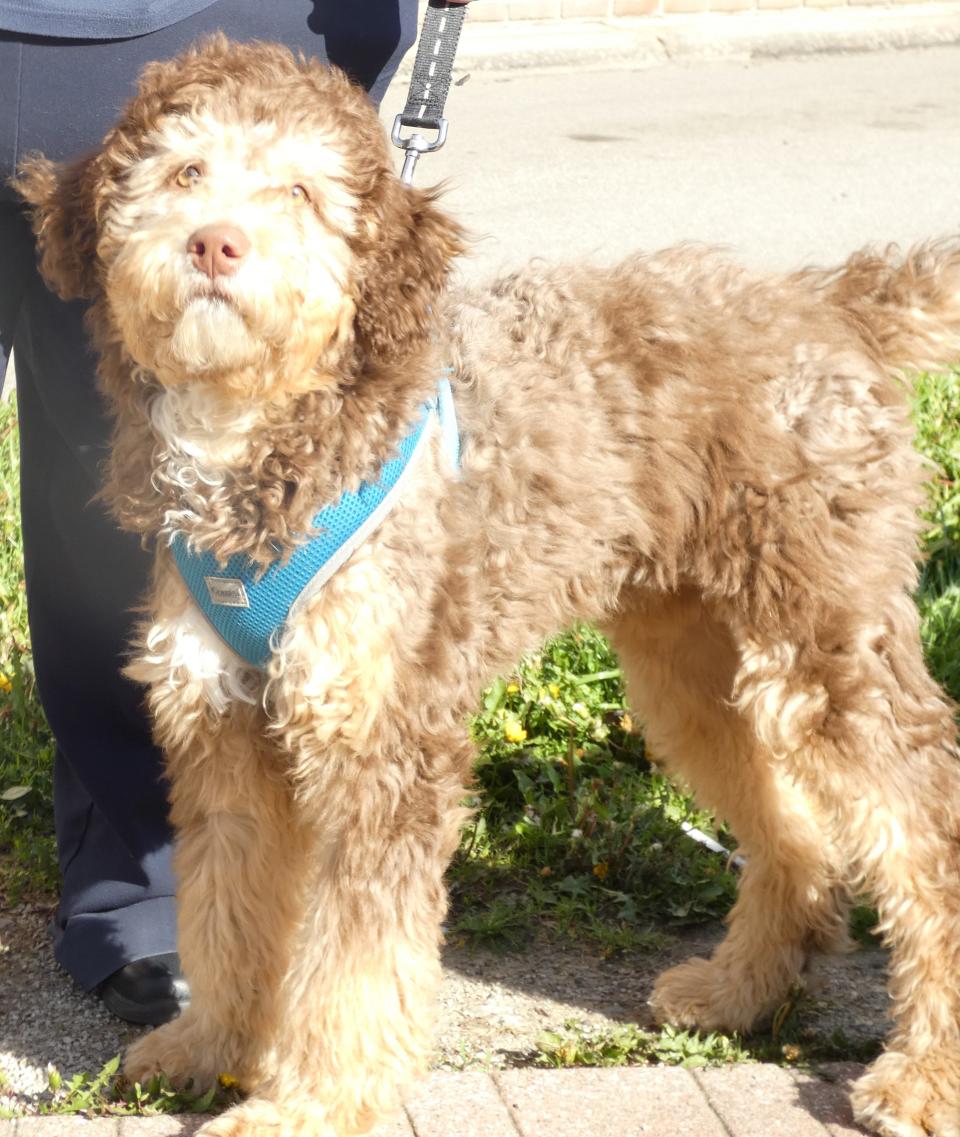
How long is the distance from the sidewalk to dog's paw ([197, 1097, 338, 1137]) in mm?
112

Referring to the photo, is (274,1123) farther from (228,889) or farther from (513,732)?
(513,732)

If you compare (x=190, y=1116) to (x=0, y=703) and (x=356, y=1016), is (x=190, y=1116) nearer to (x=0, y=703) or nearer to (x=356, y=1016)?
(x=356, y=1016)

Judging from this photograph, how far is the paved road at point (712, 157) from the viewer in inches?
361

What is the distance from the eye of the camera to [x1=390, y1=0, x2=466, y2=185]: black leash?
10.3 feet

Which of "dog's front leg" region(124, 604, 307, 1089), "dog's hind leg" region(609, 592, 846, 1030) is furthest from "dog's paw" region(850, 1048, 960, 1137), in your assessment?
"dog's front leg" region(124, 604, 307, 1089)

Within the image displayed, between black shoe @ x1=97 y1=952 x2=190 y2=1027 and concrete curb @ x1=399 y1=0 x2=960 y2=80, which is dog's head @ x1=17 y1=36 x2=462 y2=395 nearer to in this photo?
black shoe @ x1=97 y1=952 x2=190 y2=1027

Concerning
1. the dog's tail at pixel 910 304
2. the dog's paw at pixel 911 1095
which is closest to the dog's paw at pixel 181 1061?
the dog's paw at pixel 911 1095

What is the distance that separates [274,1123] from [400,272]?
164 cm

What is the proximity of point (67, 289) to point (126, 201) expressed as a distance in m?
0.24

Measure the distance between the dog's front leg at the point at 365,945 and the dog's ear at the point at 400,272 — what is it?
0.77 meters

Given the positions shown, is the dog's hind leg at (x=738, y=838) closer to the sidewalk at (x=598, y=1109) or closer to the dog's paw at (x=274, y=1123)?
the sidewalk at (x=598, y=1109)

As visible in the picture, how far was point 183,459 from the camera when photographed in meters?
2.90

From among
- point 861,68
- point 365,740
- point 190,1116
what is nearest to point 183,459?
point 365,740

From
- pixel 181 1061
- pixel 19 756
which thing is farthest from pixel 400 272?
pixel 19 756
